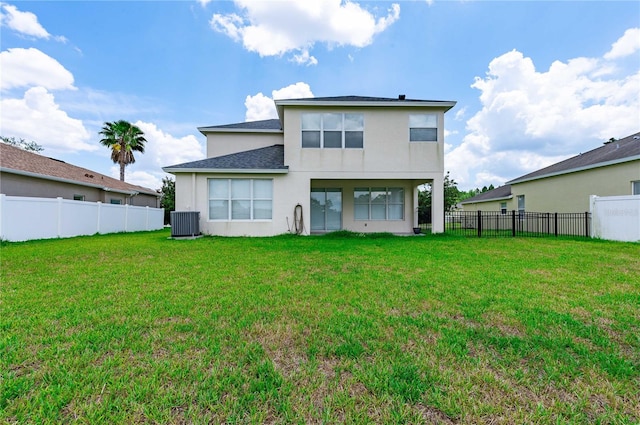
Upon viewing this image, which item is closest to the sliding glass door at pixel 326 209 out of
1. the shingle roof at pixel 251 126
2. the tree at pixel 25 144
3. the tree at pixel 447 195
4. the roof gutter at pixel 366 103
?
the roof gutter at pixel 366 103

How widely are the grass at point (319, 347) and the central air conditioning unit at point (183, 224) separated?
17.8 ft

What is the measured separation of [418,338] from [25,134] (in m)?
40.6

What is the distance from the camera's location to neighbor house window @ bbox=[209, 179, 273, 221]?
11.6m

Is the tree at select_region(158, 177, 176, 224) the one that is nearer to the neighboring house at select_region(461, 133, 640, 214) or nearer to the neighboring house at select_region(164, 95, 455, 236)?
the neighboring house at select_region(164, 95, 455, 236)

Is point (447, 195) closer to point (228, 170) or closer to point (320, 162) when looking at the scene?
point (320, 162)

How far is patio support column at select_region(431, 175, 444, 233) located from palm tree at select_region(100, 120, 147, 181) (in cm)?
2657

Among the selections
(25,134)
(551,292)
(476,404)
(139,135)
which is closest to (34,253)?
(476,404)

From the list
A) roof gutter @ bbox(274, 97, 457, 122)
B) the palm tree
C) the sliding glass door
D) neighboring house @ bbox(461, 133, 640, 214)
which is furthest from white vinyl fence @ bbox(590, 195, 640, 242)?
the palm tree

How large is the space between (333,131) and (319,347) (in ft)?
34.3

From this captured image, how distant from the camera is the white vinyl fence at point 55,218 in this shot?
9535 mm

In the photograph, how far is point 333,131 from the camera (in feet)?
38.5

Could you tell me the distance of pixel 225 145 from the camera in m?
15.6

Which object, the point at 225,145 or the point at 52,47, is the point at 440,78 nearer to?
the point at 225,145

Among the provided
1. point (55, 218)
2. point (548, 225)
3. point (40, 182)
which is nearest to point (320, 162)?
point (55, 218)
